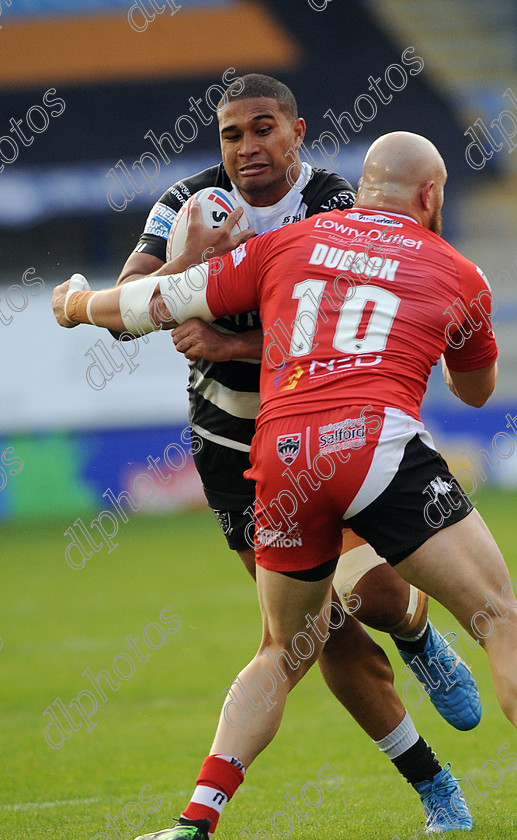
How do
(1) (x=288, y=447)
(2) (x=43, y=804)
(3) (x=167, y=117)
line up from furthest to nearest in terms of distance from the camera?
1. (3) (x=167, y=117)
2. (2) (x=43, y=804)
3. (1) (x=288, y=447)

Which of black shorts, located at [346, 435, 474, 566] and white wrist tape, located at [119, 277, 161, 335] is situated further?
white wrist tape, located at [119, 277, 161, 335]

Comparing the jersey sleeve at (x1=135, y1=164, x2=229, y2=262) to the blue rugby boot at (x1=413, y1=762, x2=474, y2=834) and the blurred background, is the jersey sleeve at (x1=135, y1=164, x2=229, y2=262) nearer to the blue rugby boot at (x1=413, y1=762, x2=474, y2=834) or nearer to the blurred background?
the blue rugby boot at (x1=413, y1=762, x2=474, y2=834)

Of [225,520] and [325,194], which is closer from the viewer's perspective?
[325,194]

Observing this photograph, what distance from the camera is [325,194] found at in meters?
3.97

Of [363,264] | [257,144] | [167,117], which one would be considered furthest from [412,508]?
[167,117]

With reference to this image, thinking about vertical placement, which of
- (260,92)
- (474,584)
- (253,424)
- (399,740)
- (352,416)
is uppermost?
(260,92)

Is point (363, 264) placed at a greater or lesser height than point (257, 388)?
greater

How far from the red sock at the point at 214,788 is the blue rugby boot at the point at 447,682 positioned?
1.21m

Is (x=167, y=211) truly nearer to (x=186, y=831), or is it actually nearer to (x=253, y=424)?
(x=253, y=424)

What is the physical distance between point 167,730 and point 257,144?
349cm

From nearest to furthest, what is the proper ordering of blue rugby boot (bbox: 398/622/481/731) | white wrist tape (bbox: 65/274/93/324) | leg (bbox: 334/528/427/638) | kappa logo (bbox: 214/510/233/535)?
white wrist tape (bbox: 65/274/93/324), leg (bbox: 334/528/427/638), blue rugby boot (bbox: 398/622/481/731), kappa logo (bbox: 214/510/233/535)

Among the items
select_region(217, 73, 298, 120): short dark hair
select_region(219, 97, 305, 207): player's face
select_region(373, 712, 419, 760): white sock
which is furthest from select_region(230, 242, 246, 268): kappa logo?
select_region(373, 712, 419, 760): white sock

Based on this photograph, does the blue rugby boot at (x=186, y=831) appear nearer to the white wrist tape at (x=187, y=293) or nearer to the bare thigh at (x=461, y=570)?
the bare thigh at (x=461, y=570)

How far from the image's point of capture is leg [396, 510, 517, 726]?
3.12 metres
